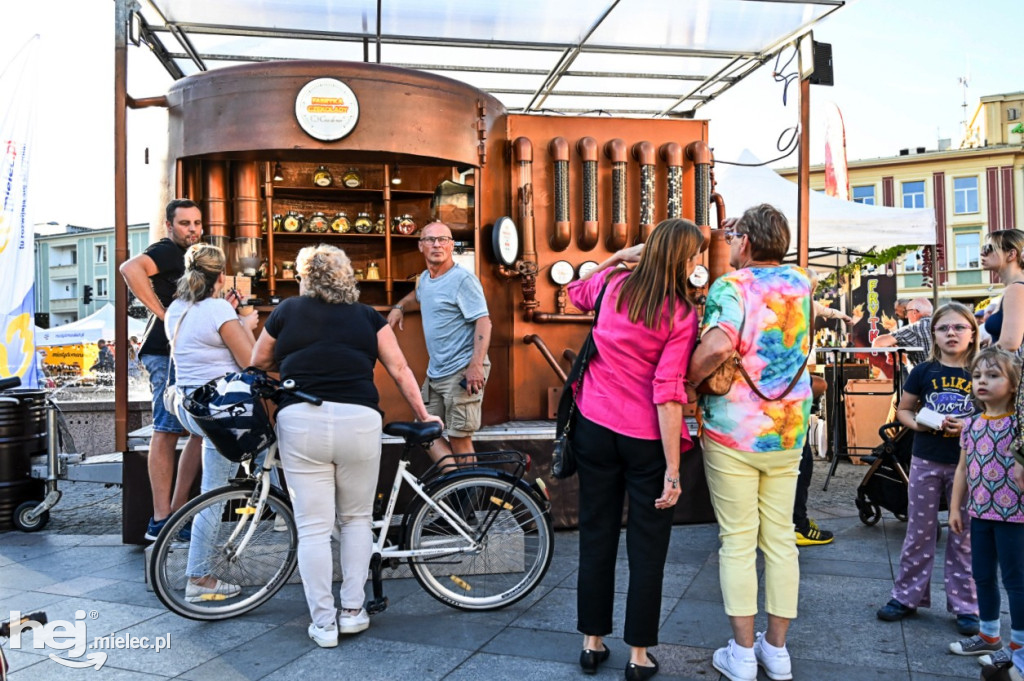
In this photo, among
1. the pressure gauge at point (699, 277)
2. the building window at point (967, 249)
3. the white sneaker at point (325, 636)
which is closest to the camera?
the white sneaker at point (325, 636)

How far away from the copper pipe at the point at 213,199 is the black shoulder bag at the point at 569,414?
188 inches

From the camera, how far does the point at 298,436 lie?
391cm

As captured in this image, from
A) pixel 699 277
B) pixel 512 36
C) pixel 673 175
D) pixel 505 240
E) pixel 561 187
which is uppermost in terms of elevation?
pixel 512 36

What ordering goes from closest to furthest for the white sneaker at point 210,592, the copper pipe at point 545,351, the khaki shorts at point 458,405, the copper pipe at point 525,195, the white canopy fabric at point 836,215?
the white sneaker at point 210,592, the khaki shorts at point 458,405, the copper pipe at point 545,351, the copper pipe at point 525,195, the white canopy fabric at point 836,215

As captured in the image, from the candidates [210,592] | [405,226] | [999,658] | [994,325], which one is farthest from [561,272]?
[999,658]

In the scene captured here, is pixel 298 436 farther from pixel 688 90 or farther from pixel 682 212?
pixel 688 90

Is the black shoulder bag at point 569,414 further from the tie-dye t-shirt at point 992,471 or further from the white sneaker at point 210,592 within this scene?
the white sneaker at point 210,592

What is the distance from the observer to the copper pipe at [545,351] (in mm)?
7466

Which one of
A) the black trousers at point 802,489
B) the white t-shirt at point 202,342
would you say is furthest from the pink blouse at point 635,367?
the black trousers at point 802,489

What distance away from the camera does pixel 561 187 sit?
7.66 meters

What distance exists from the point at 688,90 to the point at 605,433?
25.0 ft

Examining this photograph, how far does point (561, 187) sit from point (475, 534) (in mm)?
4028

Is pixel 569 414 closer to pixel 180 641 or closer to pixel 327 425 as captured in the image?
pixel 327 425

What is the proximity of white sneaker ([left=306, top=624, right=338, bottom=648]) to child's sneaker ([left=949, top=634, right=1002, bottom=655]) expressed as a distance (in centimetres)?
280
